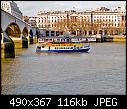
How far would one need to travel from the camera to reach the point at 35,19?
223 feet

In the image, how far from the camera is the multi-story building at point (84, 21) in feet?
169

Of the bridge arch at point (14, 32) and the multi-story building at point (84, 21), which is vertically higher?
the multi-story building at point (84, 21)

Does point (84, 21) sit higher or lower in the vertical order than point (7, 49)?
higher

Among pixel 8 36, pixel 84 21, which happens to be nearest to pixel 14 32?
pixel 8 36

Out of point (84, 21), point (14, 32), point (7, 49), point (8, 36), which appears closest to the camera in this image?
point (7, 49)

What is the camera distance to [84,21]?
54.2 metres

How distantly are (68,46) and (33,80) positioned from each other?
35.4 feet

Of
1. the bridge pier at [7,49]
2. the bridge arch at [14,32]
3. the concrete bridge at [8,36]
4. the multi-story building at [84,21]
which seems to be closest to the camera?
the bridge pier at [7,49]

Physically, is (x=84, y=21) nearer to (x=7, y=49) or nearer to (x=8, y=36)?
(x=8, y=36)

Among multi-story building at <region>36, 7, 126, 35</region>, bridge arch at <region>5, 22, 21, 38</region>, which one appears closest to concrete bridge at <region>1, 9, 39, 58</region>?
bridge arch at <region>5, 22, 21, 38</region>

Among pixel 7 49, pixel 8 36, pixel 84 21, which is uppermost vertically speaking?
pixel 84 21

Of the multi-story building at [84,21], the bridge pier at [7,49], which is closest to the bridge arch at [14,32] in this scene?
the bridge pier at [7,49]

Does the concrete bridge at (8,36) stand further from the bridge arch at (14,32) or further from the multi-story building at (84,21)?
the multi-story building at (84,21)

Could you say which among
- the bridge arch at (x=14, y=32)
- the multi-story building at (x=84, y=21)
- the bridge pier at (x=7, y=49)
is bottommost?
the bridge pier at (x=7, y=49)
